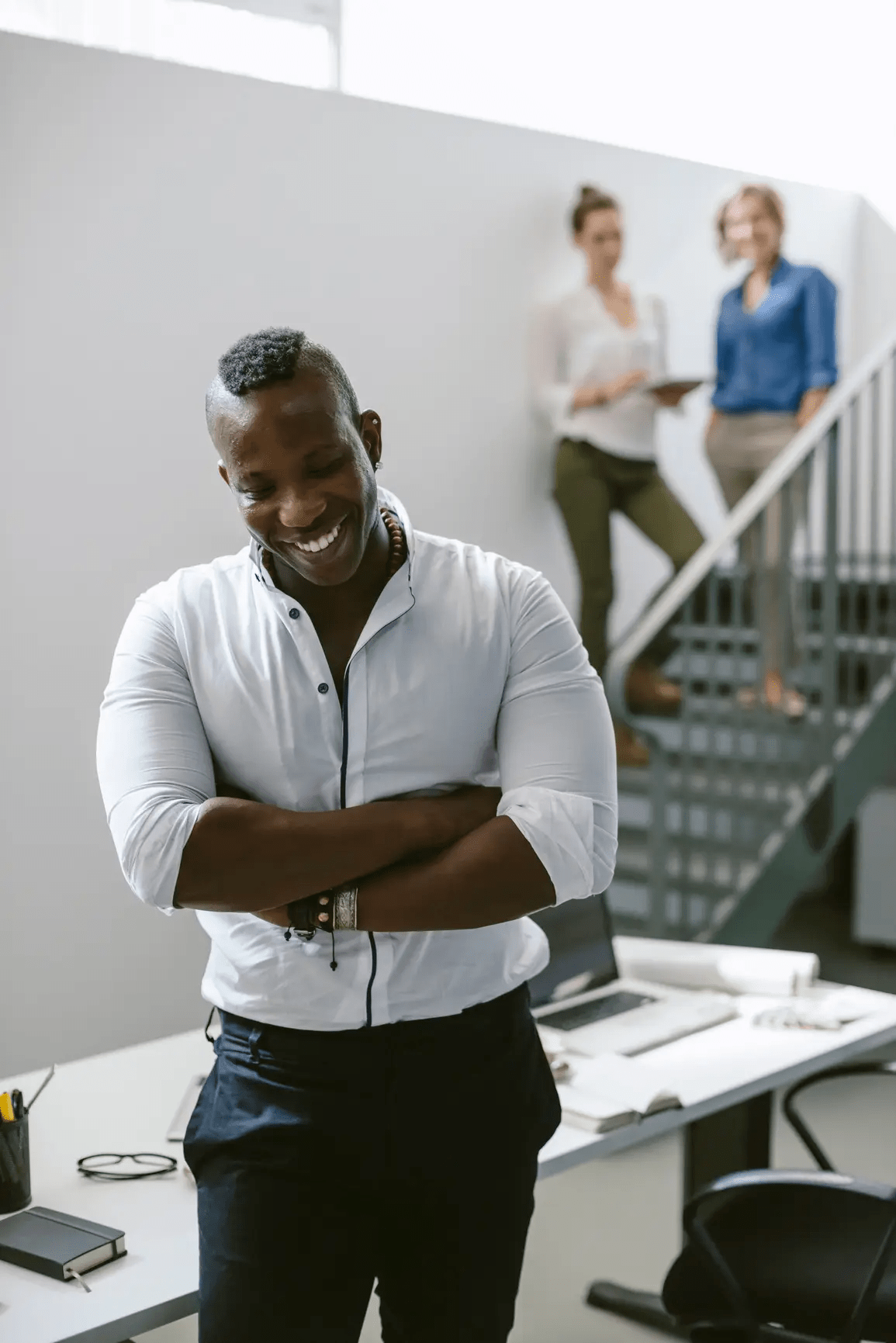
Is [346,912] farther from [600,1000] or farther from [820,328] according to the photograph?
[820,328]

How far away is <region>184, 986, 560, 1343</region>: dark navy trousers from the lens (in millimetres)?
1372

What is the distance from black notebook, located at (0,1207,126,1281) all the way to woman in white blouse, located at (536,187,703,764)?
3.60 m

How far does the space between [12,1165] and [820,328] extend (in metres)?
4.20

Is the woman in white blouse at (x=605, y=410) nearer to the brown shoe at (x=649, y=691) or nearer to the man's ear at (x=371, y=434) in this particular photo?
the brown shoe at (x=649, y=691)

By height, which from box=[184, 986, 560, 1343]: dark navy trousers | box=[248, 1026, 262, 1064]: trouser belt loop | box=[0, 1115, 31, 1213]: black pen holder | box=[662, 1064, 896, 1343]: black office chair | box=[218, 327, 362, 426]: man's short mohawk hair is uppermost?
box=[218, 327, 362, 426]: man's short mohawk hair

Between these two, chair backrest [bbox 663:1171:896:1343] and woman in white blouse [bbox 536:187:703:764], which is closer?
chair backrest [bbox 663:1171:896:1343]

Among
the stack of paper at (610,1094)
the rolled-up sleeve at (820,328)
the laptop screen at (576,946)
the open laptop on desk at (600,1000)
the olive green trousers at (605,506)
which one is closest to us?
the stack of paper at (610,1094)

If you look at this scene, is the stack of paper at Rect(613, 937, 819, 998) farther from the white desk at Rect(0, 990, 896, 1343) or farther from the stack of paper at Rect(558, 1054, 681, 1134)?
the stack of paper at Rect(558, 1054, 681, 1134)

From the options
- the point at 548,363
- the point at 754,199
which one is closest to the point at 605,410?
the point at 548,363

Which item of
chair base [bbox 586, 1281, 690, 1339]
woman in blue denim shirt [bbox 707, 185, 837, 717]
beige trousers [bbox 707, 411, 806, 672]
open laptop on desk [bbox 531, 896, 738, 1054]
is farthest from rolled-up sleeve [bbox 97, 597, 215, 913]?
woman in blue denim shirt [bbox 707, 185, 837, 717]

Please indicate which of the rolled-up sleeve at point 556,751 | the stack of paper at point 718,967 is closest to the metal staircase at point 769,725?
the stack of paper at point 718,967

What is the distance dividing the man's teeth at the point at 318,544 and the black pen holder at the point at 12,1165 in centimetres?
90

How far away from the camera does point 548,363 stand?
5.46m

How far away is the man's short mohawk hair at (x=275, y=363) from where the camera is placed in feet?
4.61
